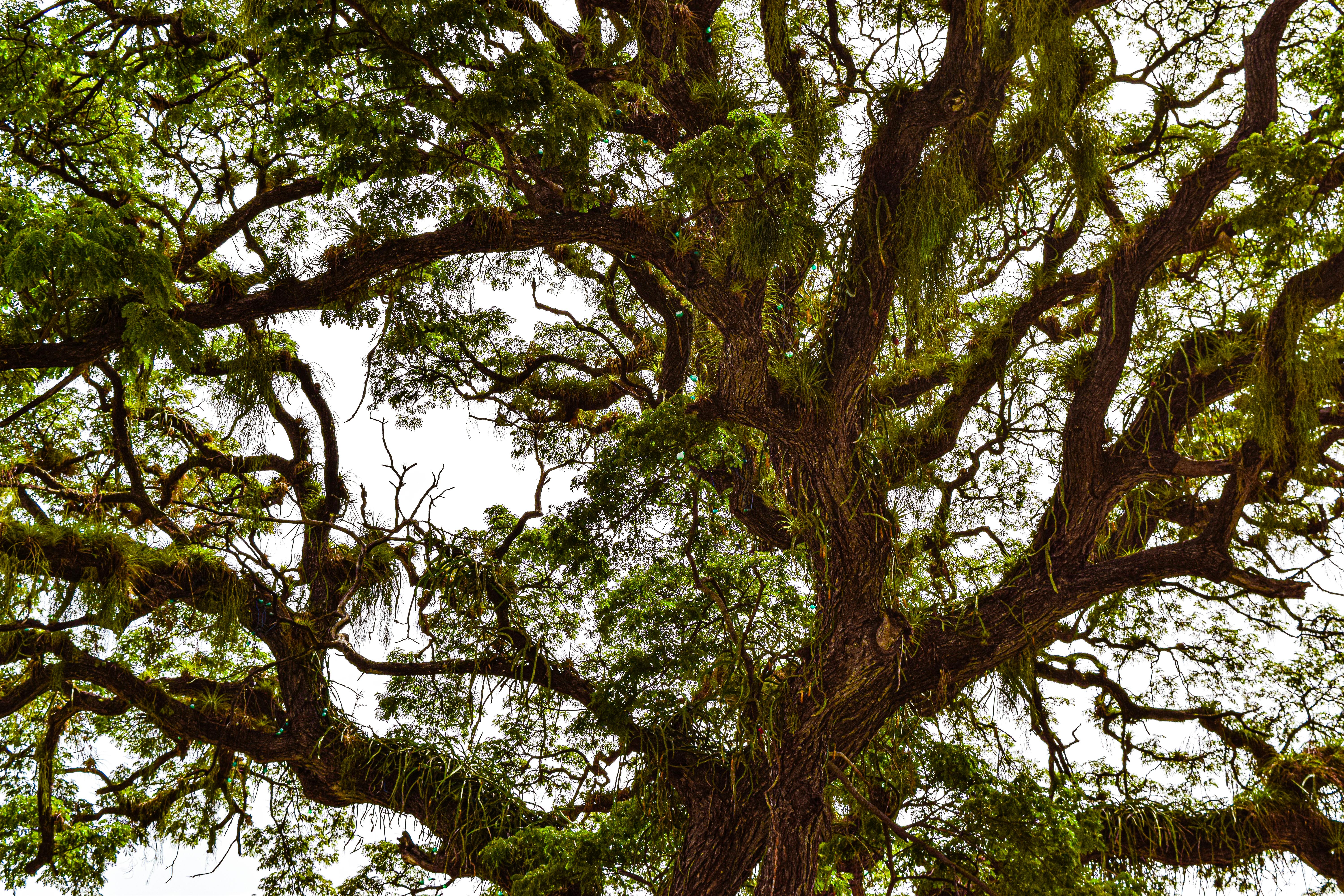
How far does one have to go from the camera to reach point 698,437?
3949 mm

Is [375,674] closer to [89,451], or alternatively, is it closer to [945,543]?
[89,451]

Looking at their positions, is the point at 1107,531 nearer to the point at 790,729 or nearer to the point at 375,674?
the point at 790,729

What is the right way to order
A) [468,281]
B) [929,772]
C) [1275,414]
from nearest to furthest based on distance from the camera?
[1275,414] → [929,772] → [468,281]

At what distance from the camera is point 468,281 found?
5.41m

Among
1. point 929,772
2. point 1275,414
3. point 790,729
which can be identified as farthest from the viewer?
point 929,772

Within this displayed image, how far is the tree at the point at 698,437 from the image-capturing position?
11.5 ft

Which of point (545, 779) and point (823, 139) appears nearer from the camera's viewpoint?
point (823, 139)

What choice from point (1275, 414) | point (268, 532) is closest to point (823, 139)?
point (1275, 414)

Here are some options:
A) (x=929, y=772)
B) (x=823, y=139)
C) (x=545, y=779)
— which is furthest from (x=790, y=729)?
(x=823, y=139)

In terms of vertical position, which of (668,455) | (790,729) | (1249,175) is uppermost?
(1249,175)

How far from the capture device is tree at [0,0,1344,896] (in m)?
3.50

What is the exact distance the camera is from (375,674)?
15.4ft

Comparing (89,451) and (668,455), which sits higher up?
(89,451)

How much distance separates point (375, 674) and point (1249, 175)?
165 inches
